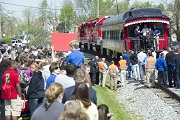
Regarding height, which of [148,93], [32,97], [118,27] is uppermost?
[118,27]

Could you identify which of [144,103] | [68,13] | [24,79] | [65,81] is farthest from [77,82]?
[68,13]

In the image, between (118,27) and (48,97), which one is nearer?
(48,97)

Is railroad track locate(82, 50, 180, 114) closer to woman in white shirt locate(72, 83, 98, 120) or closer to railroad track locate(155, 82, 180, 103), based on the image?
railroad track locate(155, 82, 180, 103)

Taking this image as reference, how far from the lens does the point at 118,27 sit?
28562 mm

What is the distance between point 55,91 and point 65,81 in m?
1.99

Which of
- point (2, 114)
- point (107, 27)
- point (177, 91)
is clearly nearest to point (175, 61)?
point (177, 91)

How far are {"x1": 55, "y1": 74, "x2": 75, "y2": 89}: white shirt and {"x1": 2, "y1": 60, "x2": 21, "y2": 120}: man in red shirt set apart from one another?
1.94 metres

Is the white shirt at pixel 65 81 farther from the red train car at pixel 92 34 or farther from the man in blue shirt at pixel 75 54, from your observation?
the red train car at pixel 92 34

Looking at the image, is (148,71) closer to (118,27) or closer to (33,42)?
(118,27)

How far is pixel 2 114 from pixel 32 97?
73.7 inches

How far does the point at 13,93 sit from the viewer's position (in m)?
9.84

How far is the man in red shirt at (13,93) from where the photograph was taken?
32.0 feet

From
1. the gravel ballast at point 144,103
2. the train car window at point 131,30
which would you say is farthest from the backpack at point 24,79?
the train car window at point 131,30

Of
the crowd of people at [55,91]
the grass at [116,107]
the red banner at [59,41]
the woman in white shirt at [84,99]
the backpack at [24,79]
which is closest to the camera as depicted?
the crowd of people at [55,91]
